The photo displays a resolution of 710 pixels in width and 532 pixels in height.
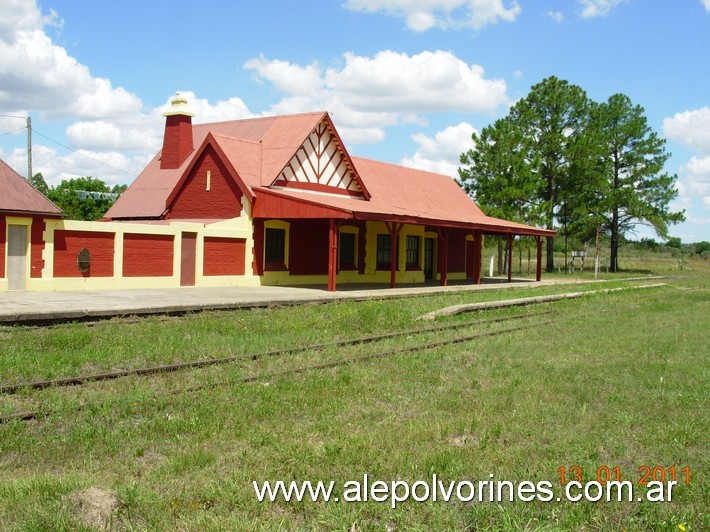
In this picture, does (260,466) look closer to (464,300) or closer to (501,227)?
(464,300)

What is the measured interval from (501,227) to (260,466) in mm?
26243

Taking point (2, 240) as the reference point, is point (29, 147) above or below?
above

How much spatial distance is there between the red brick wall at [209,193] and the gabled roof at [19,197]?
695cm

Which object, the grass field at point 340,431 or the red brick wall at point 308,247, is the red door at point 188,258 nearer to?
the red brick wall at point 308,247

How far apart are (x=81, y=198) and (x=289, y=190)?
3365cm

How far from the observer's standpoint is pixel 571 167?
46438 mm

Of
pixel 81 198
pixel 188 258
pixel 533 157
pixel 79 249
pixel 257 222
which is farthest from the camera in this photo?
pixel 81 198

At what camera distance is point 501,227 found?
30297mm

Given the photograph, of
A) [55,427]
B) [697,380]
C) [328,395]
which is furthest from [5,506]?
[697,380]

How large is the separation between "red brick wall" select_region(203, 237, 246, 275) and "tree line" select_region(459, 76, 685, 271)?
21642 mm

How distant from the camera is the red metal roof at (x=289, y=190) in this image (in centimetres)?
2370

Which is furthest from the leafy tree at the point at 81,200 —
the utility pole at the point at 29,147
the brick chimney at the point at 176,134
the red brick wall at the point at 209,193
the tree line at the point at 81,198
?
the red brick wall at the point at 209,193

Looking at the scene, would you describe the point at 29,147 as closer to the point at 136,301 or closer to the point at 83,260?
the point at 83,260
